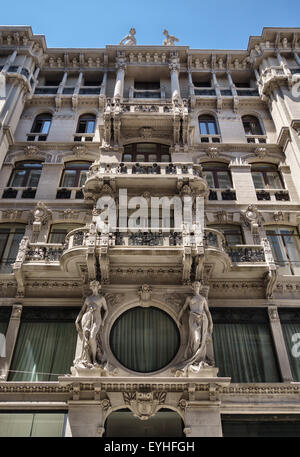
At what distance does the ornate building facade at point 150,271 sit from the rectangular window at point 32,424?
0.04m

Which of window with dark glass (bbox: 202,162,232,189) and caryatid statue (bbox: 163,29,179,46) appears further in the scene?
caryatid statue (bbox: 163,29,179,46)

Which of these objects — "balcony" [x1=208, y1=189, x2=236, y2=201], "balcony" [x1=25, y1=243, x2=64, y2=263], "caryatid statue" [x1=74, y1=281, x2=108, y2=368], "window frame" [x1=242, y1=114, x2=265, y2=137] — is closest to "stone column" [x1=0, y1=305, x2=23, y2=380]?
"balcony" [x1=25, y1=243, x2=64, y2=263]

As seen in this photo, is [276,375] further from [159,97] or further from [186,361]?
[159,97]

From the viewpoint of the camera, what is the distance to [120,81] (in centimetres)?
2662

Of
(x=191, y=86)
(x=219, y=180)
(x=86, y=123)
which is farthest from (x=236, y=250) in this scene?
(x=191, y=86)

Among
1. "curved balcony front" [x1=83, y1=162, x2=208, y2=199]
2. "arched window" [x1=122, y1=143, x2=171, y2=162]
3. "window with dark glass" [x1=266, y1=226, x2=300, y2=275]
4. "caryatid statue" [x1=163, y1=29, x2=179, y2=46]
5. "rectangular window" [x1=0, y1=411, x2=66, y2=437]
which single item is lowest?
"rectangular window" [x1=0, y1=411, x2=66, y2=437]

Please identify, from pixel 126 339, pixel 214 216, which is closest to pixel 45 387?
pixel 126 339

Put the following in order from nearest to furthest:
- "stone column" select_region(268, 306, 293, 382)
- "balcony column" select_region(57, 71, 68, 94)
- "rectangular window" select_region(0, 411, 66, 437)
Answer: "rectangular window" select_region(0, 411, 66, 437) → "stone column" select_region(268, 306, 293, 382) → "balcony column" select_region(57, 71, 68, 94)

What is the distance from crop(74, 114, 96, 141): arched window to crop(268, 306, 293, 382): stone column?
15030 mm

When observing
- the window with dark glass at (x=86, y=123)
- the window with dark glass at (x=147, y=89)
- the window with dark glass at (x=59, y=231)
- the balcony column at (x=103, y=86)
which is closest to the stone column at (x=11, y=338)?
the window with dark glass at (x=59, y=231)

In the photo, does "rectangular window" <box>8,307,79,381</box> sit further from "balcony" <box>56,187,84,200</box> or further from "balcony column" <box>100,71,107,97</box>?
"balcony column" <box>100,71,107,97</box>

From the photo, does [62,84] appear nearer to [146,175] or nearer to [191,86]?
[191,86]

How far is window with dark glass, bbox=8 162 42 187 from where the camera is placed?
70.7 feet
